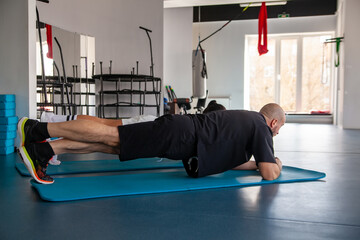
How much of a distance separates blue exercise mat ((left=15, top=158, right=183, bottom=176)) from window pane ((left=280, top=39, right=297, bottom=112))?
335 inches

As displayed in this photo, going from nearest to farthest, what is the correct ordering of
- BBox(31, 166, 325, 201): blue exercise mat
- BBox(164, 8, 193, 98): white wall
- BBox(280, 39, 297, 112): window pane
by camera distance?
1. BBox(31, 166, 325, 201): blue exercise mat
2. BBox(164, 8, 193, 98): white wall
3. BBox(280, 39, 297, 112): window pane

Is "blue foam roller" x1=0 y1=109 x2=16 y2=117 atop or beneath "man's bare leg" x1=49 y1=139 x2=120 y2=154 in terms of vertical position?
atop

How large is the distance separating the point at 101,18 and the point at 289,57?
6.64 m

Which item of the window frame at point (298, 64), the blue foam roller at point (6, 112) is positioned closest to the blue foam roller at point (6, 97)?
the blue foam roller at point (6, 112)

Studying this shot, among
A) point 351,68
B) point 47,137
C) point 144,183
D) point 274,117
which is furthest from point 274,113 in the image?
point 351,68

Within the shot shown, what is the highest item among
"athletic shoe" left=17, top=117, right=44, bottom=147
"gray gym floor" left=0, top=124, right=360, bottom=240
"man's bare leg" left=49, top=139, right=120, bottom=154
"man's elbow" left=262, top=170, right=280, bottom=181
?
"athletic shoe" left=17, top=117, right=44, bottom=147

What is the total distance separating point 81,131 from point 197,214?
885 millimetres

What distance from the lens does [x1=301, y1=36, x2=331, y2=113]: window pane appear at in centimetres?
1070

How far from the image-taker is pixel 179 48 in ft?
32.7

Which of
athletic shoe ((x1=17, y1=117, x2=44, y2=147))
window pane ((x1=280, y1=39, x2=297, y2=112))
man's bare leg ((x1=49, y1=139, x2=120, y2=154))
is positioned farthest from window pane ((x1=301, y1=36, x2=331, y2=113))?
athletic shoe ((x1=17, y1=117, x2=44, y2=147))

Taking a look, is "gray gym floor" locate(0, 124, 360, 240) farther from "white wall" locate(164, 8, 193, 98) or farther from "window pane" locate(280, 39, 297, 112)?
"window pane" locate(280, 39, 297, 112)

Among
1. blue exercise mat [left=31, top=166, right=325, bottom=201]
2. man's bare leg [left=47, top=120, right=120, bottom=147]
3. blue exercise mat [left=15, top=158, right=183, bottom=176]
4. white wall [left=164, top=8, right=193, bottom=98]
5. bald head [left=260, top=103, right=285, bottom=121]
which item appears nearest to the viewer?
blue exercise mat [left=31, top=166, right=325, bottom=201]

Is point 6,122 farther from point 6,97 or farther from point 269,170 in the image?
point 269,170

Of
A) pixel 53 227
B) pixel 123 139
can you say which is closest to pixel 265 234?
pixel 53 227
